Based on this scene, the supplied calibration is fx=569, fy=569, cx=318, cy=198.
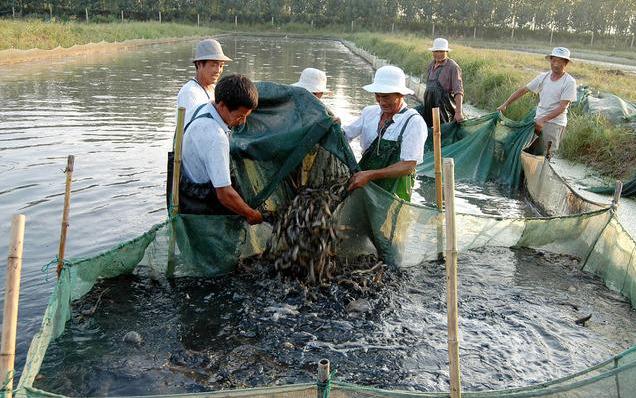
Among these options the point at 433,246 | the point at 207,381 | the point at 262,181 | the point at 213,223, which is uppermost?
the point at 262,181

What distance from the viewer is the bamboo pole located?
2404 mm

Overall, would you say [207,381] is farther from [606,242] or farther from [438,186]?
[606,242]

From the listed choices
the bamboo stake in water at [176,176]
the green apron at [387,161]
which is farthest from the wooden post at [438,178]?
the bamboo stake in water at [176,176]

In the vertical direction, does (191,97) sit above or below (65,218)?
above

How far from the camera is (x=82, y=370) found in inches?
154

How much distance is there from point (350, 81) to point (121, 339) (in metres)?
19.3

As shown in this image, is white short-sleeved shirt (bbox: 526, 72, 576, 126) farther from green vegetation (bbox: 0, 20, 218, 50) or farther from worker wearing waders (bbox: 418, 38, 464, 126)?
green vegetation (bbox: 0, 20, 218, 50)

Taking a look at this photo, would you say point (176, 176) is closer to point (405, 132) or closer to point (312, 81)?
point (312, 81)

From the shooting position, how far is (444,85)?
30.5 feet

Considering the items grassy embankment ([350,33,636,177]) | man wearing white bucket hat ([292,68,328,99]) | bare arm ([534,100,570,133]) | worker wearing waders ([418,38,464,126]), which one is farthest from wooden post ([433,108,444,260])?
grassy embankment ([350,33,636,177])

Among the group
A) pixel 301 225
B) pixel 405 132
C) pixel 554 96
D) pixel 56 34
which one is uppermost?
pixel 56 34

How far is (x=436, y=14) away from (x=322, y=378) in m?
73.7

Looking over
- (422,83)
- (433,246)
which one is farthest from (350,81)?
(433,246)

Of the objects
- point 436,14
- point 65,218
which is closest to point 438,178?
point 65,218
